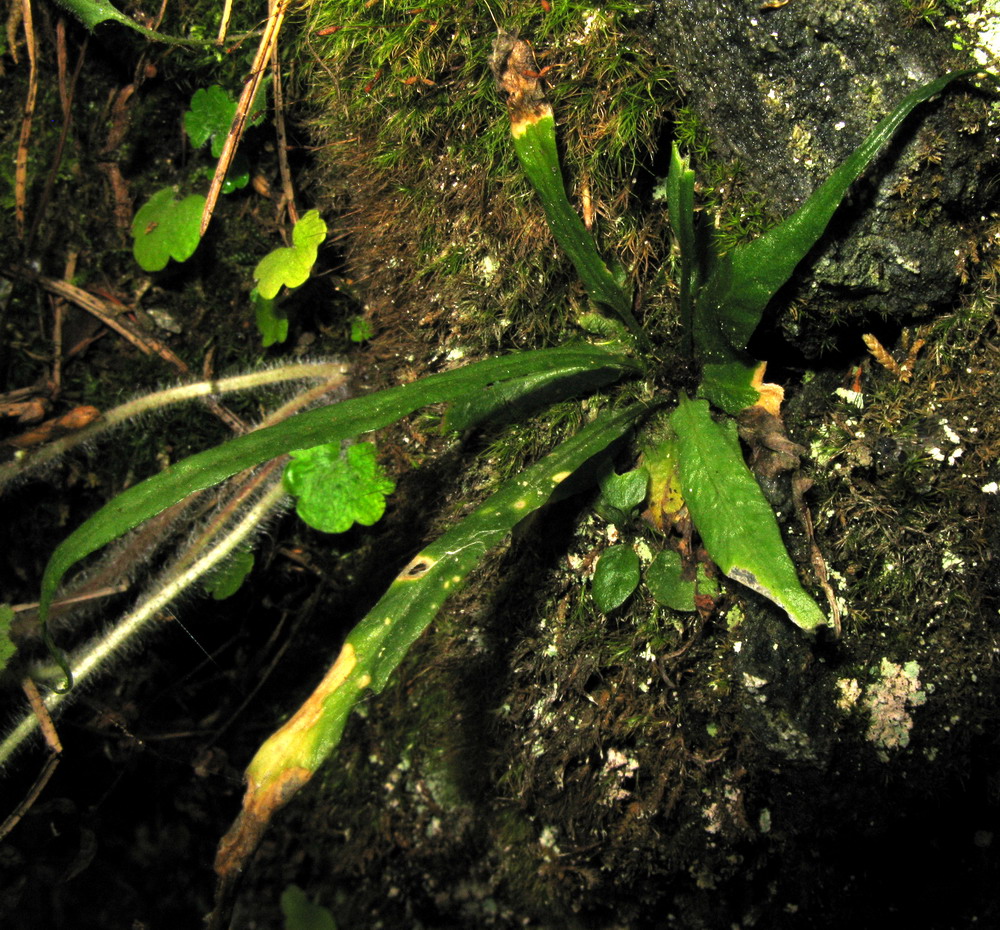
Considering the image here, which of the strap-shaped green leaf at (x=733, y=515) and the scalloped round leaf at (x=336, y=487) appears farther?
the scalloped round leaf at (x=336, y=487)

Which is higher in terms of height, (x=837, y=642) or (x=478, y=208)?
(x=478, y=208)

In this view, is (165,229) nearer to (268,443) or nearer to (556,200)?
(268,443)

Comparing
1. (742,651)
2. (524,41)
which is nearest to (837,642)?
(742,651)

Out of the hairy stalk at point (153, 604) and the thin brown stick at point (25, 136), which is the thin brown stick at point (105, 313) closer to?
the thin brown stick at point (25, 136)

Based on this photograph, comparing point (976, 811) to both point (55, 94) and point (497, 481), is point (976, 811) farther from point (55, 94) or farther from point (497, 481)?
point (55, 94)

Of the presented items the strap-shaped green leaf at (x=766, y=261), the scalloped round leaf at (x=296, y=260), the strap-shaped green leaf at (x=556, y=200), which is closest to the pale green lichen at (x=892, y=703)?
the strap-shaped green leaf at (x=766, y=261)

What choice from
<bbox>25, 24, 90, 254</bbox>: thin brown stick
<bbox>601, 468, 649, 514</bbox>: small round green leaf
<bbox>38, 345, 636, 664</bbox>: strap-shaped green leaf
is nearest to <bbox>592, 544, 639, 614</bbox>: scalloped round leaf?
<bbox>601, 468, 649, 514</bbox>: small round green leaf
